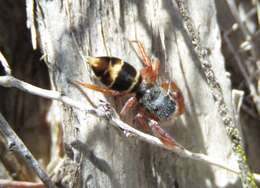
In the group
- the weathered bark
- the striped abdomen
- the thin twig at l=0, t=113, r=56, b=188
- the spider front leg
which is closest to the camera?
the thin twig at l=0, t=113, r=56, b=188

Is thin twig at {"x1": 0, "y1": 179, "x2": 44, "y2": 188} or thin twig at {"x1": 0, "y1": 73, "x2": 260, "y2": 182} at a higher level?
thin twig at {"x1": 0, "y1": 73, "x2": 260, "y2": 182}

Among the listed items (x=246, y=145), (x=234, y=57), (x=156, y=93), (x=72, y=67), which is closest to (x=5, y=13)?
(x=72, y=67)

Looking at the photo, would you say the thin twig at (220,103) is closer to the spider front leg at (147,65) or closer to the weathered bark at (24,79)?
the spider front leg at (147,65)

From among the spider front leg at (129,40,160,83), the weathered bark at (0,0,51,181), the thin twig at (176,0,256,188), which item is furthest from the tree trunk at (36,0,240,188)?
the weathered bark at (0,0,51,181)

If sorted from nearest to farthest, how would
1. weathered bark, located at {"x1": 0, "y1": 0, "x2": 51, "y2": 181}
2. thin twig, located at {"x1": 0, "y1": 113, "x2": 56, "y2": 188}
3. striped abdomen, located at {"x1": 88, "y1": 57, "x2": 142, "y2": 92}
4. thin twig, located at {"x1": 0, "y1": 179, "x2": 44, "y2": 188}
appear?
thin twig, located at {"x1": 0, "y1": 113, "x2": 56, "y2": 188} → striped abdomen, located at {"x1": 88, "y1": 57, "x2": 142, "y2": 92} → thin twig, located at {"x1": 0, "y1": 179, "x2": 44, "y2": 188} → weathered bark, located at {"x1": 0, "y1": 0, "x2": 51, "y2": 181}

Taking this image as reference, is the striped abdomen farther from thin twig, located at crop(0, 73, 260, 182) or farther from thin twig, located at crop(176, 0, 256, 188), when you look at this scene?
thin twig, located at crop(176, 0, 256, 188)

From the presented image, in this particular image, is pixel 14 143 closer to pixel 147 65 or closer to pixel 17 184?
pixel 17 184
